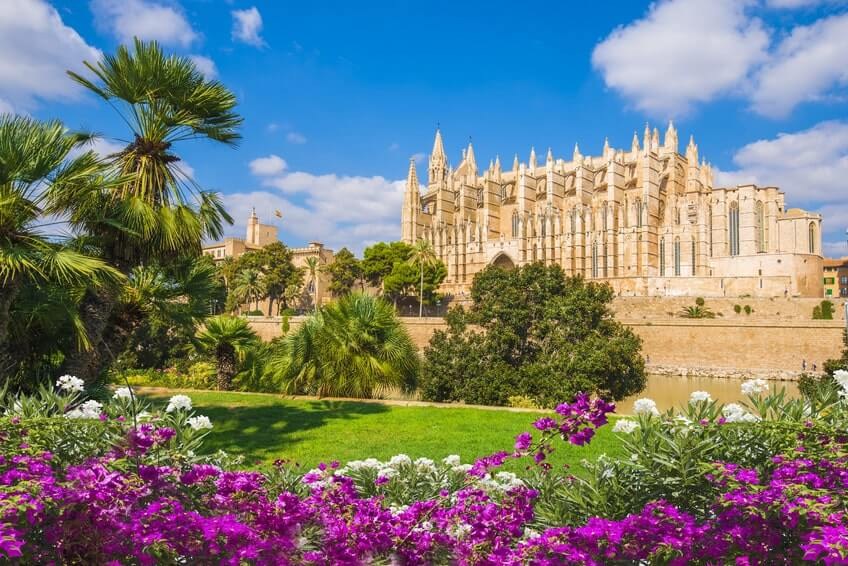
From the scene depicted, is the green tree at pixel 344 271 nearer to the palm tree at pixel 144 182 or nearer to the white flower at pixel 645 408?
the palm tree at pixel 144 182

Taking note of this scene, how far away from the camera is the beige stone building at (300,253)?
59.4m

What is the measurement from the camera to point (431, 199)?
65.6m

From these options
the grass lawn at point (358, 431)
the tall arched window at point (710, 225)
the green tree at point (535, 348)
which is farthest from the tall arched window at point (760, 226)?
the grass lawn at point (358, 431)

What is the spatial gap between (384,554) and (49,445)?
6.37ft

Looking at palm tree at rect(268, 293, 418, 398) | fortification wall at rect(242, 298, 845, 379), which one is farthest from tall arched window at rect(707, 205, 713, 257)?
palm tree at rect(268, 293, 418, 398)

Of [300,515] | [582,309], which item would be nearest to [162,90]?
[300,515]

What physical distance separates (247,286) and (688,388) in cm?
3284

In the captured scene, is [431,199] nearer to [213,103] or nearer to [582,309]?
[582,309]

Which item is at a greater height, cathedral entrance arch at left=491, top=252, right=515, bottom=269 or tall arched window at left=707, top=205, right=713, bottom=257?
tall arched window at left=707, top=205, right=713, bottom=257

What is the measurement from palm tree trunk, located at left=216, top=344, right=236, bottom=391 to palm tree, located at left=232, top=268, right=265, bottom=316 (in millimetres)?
32397

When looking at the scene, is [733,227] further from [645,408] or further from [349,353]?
[645,408]

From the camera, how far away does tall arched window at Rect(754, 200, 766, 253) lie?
45469 millimetres

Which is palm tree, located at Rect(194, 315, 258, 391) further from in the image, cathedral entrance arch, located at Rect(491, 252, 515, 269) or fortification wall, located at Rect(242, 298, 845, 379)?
cathedral entrance arch, located at Rect(491, 252, 515, 269)

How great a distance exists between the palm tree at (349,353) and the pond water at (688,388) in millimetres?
10781
